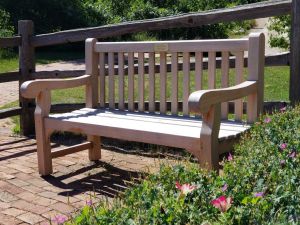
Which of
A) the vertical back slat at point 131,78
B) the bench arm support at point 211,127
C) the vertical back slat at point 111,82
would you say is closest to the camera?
the bench arm support at point 211,127

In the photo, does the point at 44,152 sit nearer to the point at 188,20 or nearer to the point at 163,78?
the point at 163,78

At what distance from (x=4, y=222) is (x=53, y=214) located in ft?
1.04

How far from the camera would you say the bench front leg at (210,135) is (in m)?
3.39

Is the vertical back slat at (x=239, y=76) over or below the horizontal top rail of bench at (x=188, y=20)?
below

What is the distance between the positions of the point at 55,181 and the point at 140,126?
0.98 metres

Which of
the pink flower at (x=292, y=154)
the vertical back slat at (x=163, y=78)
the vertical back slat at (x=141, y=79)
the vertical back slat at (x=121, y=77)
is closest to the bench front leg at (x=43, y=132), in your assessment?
Answer: the vertical back slat at (x=121, y=77)

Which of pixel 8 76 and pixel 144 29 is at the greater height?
pixel 144 29

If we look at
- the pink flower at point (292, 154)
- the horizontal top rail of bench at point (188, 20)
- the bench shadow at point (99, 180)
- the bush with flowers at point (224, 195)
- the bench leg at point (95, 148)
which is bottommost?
the bench shadow at point (99, 180)

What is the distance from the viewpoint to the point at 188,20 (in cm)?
497

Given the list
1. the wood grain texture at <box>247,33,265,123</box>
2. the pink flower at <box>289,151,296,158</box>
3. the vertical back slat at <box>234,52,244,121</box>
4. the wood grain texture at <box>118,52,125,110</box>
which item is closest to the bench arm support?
the wood grain texture at <box>247,33,265,123</box>

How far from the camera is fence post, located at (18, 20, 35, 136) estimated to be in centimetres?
611

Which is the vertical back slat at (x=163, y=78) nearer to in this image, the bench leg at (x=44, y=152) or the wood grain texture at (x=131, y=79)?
the wood grain texture at (x=131, y=79)

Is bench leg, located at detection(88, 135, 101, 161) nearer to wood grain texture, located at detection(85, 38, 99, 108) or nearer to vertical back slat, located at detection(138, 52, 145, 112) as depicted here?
wood grain texture, located at detection(85, 38, 99, 108)

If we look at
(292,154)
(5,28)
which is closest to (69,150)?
(292,154)
